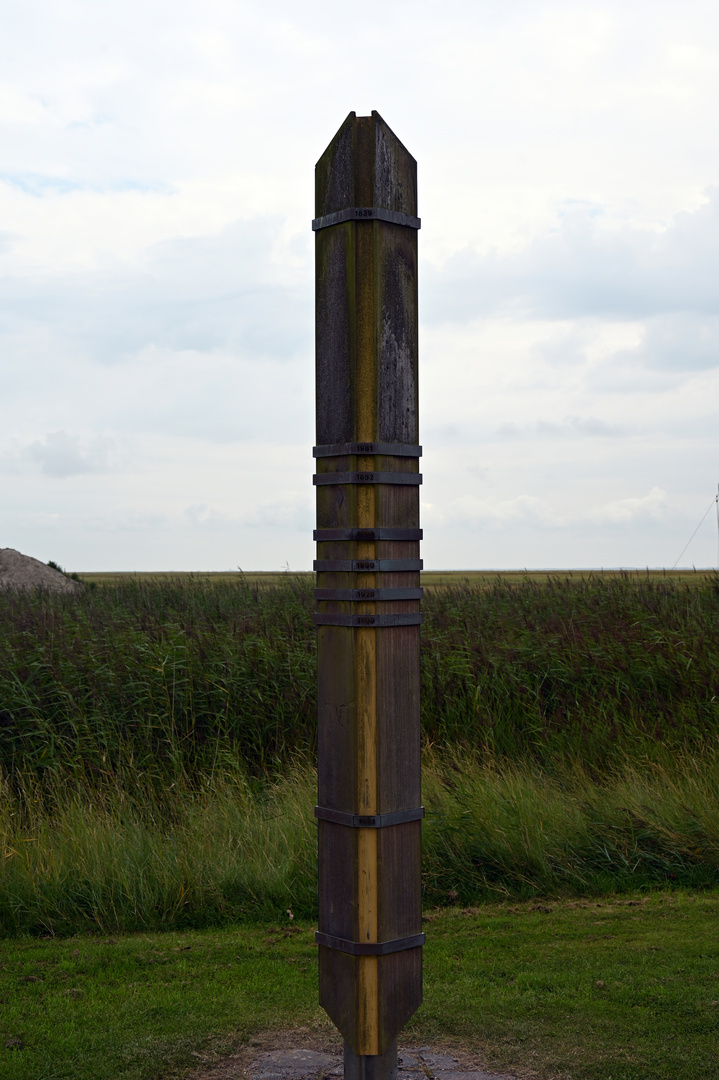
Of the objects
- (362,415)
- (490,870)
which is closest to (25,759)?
(490,870)

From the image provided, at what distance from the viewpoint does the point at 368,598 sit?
309 centimetres

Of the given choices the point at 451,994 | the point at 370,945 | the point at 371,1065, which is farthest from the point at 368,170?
the point at 451,994

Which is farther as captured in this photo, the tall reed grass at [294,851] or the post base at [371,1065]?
the tall reed grass at [294,851]

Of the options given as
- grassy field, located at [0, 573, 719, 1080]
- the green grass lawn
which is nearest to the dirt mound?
grassy field, located at [0, 573, 719, 1080]

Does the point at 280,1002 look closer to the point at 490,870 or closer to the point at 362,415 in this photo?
the point at 490,870

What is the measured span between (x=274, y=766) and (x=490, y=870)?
9.68 ft

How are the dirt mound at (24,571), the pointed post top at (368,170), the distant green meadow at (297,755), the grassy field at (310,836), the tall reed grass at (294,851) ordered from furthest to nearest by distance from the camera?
the dirt mound at (24,571) → the distant green meadow at (297,755) → the tall reed grass at (294,851) → the grassy field at (310,836) → the pointed post top at (368,170)

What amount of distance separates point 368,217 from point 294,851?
413 centimetres

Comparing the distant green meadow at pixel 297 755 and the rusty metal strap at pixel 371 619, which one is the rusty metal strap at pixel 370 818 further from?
the distant green meadow at pixel 297 755

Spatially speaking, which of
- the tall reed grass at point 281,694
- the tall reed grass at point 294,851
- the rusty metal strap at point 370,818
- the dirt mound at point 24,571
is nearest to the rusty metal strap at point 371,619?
the rusty metal strap at point 370,818

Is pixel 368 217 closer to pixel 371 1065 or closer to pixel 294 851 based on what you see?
pixel 371 1065

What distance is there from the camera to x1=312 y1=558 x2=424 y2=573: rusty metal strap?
10.2 feet

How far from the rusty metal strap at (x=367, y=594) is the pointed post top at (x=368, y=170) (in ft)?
4.28

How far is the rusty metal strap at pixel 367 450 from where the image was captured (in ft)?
10.2
